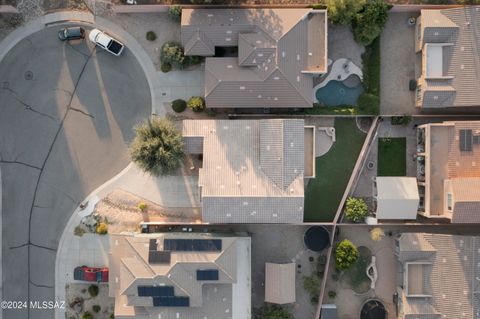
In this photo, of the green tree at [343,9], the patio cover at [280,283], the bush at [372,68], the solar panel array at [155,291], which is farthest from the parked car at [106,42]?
the patio cover at [280,283]

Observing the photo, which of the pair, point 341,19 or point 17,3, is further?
point 17,3

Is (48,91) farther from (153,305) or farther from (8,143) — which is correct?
(153,305)

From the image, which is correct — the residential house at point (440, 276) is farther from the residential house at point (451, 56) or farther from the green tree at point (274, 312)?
the residential house at point (451, 56)

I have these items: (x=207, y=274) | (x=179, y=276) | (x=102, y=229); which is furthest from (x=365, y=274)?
(x=102, y=229)

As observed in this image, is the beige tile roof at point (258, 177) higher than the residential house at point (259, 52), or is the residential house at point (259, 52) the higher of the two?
the residential house at point (259, 52)

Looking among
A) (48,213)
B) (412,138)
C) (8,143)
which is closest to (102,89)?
(8,143)

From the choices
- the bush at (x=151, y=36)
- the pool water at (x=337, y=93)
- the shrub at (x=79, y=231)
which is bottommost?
the shrub at (x=79, y=231)
